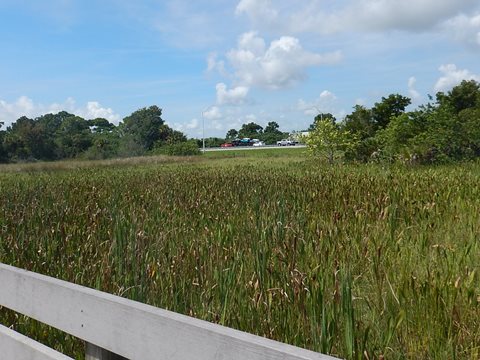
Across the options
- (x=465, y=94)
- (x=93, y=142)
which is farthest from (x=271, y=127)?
(x=465, y=94)

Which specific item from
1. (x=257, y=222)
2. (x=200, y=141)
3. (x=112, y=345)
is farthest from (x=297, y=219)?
(x=200, y=141)

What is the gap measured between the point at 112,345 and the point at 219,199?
22.3ft

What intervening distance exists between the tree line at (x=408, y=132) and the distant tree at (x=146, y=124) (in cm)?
6173

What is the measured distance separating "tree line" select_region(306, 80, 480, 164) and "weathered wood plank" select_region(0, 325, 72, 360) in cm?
1797

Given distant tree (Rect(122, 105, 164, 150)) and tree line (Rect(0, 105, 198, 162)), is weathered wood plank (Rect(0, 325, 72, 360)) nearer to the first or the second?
tree line (Rect(0, 105, 198, 162))

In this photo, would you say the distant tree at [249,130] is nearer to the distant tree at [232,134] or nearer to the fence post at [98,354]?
the distant tree at [232,134]

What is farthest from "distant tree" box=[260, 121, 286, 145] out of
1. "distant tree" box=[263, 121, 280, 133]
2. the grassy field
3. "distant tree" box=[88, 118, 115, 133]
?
the grassy field

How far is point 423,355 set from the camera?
2746 mm

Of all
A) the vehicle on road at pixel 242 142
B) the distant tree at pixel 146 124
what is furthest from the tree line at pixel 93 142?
the vehicle on road at pixel 242 142

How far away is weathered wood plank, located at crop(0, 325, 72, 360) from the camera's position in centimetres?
224

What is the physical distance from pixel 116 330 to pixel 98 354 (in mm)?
259

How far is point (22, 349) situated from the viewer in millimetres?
2441

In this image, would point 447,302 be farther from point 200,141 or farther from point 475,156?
point 200,141

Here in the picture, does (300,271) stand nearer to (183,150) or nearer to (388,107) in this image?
(388,107)
